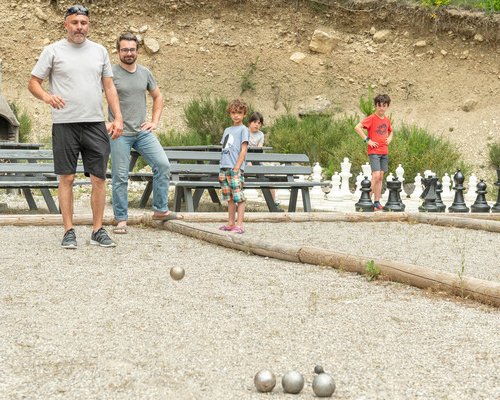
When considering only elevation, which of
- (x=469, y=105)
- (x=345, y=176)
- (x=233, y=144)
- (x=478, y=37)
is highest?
(x=478, y=37)

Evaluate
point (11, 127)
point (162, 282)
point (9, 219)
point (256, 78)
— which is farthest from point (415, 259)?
point (256, 78)

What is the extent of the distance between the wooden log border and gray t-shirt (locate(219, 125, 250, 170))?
0.68 meters

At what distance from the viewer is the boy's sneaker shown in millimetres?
5145

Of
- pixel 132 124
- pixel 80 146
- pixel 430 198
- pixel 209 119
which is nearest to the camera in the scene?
pixel 80 146

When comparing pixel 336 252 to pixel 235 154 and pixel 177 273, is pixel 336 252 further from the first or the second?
pixel 235 154

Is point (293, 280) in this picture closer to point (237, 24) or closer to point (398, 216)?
point (398, 216)

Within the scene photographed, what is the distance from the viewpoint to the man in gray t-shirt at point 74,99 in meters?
4.95

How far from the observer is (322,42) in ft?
77.0

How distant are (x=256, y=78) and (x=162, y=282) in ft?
65.2

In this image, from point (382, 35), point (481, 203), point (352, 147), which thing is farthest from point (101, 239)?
point (382, 35)

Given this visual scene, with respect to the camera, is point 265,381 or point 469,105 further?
point 469,105

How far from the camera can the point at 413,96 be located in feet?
75.2

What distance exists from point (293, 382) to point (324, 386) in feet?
0.36

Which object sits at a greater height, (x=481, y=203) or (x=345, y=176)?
(x=345, y=176)
